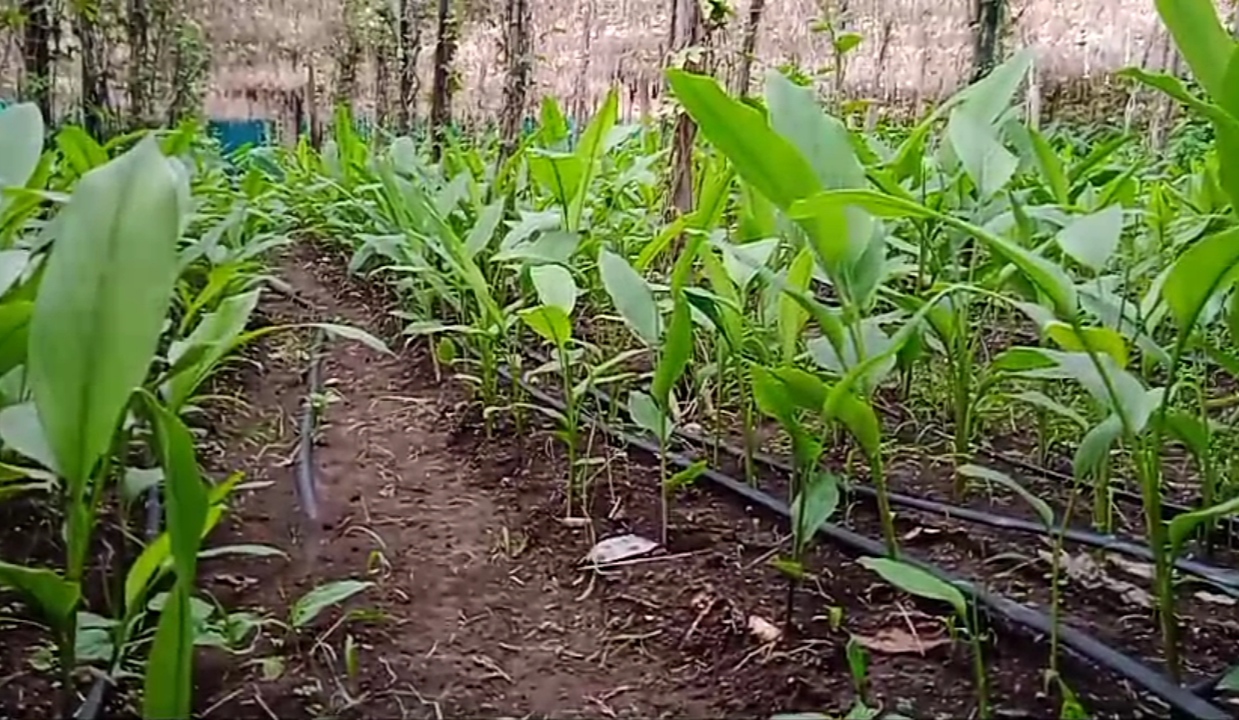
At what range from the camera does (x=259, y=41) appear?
10.7m

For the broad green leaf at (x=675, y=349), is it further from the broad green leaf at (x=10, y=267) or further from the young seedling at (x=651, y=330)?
the broad green leaf at (x=10, y=267)

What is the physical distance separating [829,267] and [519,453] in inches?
23.8

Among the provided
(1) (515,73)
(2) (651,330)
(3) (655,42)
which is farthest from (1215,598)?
(3) (655,42)

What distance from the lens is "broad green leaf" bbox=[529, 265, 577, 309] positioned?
3.51 ft

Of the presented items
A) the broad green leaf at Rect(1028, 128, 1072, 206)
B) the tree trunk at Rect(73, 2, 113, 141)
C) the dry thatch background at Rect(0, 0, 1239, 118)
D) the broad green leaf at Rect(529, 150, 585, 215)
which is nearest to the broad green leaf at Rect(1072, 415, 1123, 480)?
the broad green leaf at Rect(1028, 128, 1072, 206)

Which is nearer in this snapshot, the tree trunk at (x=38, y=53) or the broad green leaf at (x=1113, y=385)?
the broad green leaf at (x=1113, y=385)

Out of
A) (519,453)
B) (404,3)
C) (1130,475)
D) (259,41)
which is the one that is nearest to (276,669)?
(519,453)

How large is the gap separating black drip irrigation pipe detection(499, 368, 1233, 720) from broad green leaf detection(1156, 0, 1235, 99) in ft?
1.20

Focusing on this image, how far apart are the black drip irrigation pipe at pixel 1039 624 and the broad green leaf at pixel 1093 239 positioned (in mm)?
248

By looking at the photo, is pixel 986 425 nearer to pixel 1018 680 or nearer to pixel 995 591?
pixel 995 591

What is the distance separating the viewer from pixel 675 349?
968 millimetres

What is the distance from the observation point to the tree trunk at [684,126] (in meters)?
1.92

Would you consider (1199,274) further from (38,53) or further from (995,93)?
(38,53)

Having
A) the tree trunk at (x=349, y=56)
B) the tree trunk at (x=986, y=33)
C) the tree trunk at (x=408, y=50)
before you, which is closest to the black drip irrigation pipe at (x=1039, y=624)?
the tree trunk at (x=986, y=33)
